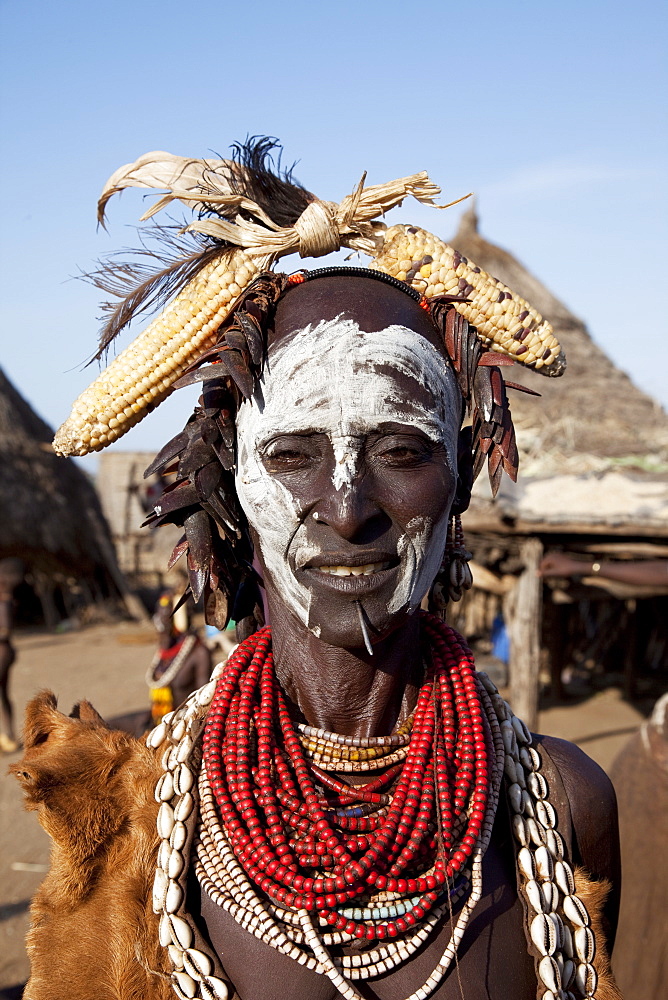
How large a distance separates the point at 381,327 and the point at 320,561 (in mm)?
540

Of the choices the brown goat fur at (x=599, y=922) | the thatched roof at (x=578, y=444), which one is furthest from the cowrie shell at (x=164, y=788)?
the thatched roof at (x=578, y=444)

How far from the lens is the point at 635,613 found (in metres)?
11.4

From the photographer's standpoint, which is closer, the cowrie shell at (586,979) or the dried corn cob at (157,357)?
the cowrie shell at (586,979)

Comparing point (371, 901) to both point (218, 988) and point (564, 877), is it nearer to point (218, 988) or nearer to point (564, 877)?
point (218, 988)

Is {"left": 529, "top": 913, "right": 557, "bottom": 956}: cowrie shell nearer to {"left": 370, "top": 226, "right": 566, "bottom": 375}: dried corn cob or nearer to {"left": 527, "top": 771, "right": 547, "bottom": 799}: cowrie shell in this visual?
{"left": 527, "top": 771, "right": 547, "bottom": 799}: cowrie shell

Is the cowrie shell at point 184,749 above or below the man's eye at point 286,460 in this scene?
below

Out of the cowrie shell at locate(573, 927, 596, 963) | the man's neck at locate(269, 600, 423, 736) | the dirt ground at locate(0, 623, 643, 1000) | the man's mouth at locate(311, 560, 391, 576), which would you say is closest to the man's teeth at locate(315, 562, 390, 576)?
the man's mouth at locate(311, 560, 391, 576)

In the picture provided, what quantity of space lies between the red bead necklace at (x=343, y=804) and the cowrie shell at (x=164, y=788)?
95 mm

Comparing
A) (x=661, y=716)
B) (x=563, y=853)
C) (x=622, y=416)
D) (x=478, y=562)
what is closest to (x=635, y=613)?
(x=478, y=562)

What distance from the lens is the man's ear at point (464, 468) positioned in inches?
74.5

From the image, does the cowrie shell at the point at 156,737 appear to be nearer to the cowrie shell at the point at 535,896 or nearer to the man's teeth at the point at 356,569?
the man's teeth at the point at 356,569

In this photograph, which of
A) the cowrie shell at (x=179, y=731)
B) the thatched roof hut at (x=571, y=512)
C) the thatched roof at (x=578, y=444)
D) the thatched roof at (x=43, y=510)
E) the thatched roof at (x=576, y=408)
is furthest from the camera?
the thatched roof at (x=43, y=510)

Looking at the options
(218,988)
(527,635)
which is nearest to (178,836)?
(218,988)

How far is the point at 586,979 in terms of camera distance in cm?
165
